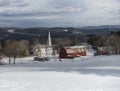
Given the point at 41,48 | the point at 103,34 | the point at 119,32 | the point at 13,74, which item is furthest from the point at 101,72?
the point at 41,48

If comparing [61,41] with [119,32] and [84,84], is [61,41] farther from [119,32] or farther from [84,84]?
[84,84]

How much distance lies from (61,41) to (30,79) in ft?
254

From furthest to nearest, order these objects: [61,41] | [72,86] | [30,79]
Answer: [61,41] < [30,79] < [72,86]

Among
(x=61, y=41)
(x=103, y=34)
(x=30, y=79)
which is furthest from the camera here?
(x=61, y=41)

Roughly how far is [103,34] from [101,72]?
185 ft

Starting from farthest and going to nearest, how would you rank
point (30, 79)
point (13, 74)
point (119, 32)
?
point (119, 32)
point (13, 74)
point (30, 79)

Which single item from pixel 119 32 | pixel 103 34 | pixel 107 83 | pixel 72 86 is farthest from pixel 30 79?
pixel 103 34

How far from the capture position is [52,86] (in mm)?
7625

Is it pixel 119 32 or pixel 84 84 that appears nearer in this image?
pixel 84 84

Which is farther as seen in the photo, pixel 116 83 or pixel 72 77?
pixel 72 77

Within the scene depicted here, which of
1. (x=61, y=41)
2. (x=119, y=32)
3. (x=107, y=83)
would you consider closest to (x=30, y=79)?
(x=107, y=83)

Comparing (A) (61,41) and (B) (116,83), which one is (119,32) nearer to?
(A) (61,41)

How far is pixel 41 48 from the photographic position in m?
78.1

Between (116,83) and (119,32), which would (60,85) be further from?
(119,32)
